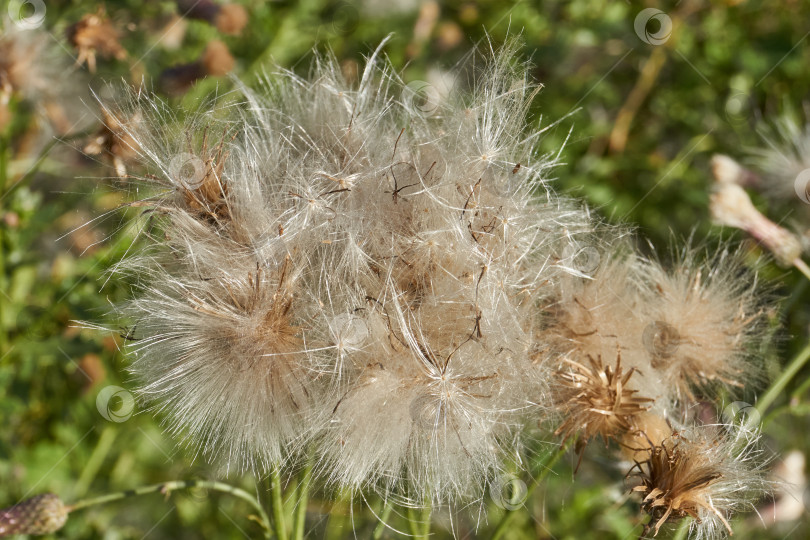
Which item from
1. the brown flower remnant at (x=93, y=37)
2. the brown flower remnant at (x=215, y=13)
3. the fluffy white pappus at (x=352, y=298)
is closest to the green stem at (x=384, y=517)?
the fluffy white pappus at (x=352, y=298)

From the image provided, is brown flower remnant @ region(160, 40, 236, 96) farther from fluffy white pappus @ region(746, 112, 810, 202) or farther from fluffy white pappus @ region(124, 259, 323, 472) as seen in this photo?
fluffy white pappus @ region(746, 112, 810, 202)

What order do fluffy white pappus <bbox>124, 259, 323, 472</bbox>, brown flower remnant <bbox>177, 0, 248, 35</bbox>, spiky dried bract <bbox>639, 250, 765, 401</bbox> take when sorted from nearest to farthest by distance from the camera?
fluffy white pappus <bbox>124, 259, 323, 472</bbox>
spiky dried bract <bbox>639, 250, 765, 401</bbox>
brown flower remnant <bbox>177, 0, 248, 35</bbox>

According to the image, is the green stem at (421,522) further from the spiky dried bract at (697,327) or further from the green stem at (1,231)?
the green stem at (1,231)

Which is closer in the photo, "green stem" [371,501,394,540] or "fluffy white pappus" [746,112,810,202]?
"green stem" [371,501,394,540]

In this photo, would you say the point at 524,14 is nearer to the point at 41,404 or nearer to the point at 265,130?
the point at 265,130

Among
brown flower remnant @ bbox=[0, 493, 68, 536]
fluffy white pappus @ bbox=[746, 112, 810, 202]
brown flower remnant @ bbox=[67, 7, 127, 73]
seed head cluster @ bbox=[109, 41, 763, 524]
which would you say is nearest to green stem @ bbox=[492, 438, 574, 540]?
seed head cluster @ bbox=[109, 41, 763, 524]

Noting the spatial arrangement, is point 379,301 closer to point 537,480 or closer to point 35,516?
point 537,480

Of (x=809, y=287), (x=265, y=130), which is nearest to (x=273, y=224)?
(x=265, y=130)
